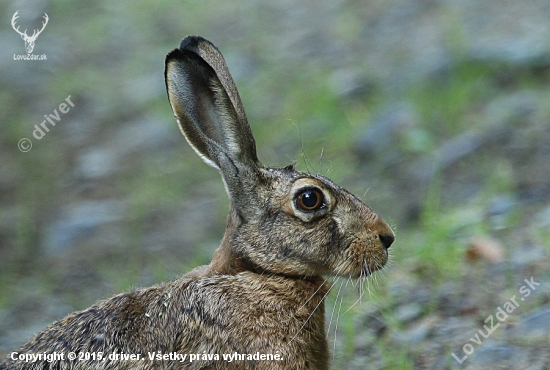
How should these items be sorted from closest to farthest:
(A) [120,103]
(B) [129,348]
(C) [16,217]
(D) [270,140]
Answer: (B) [129,348]
(C) [16,217]
(D) [270,140]
(A) [120,103]

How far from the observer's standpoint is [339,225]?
16.8 feet

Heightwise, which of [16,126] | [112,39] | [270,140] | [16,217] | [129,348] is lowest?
[129,348]

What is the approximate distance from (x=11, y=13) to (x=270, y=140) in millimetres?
5222

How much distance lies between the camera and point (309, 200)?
16.9ft

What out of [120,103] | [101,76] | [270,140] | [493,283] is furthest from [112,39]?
[493,283]

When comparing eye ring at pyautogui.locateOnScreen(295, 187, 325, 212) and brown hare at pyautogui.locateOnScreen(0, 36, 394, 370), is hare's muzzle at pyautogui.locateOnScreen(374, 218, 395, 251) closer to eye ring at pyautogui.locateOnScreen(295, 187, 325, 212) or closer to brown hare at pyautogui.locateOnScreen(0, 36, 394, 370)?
brown hare at pyautogui.locateOnScreen(0, 36, 394, 370)

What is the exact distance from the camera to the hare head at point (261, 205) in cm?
509

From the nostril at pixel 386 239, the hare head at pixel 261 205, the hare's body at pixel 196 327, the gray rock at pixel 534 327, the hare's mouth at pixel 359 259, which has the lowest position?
the gray rock at pixel 534 327

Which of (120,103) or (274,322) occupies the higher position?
(120,103)

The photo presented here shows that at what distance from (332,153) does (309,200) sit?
12.0 feet

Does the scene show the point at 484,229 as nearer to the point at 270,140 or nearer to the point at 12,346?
the point at 270,140

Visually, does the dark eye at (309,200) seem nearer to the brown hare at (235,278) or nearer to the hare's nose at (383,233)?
the brown hare at (235,278)

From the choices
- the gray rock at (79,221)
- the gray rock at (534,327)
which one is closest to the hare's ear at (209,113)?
the gray rock at (534,327)

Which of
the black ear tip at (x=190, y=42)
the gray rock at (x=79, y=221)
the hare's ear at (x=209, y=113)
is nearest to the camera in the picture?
the hare's ear at (x=209, y=113)
